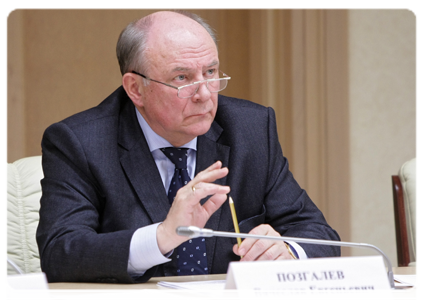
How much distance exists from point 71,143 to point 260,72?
2.18 m

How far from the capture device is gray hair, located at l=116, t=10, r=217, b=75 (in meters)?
1.78

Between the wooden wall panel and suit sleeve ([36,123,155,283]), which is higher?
the wooden wall panel

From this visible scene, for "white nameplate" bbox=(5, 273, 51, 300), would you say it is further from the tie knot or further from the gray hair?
the gray hair

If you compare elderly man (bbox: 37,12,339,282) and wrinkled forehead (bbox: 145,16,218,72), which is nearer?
elderly man (bbox: 37,12,339,282)

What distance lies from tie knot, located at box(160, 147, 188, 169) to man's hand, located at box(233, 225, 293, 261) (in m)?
0.43

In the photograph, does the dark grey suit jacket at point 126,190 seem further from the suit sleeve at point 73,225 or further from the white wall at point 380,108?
the white wall at point 380,108

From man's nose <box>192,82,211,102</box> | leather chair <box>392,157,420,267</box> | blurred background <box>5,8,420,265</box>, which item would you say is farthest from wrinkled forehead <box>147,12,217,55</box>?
blurred background <box>5,8,420,265</box>

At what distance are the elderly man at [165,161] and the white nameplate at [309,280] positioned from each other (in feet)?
1.42

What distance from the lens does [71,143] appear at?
169 centimetres

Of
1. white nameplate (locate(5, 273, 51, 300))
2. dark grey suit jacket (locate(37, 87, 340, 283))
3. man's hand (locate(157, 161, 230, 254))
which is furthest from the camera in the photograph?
dark grey suit jacket (locate(37, 87, 340, 283))

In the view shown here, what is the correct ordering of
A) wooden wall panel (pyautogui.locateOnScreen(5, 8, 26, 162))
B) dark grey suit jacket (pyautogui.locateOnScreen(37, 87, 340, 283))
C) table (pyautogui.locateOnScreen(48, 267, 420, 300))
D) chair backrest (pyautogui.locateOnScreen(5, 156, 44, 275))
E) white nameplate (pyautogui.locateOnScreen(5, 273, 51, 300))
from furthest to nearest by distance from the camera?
wooden wall panel (pyautogui.locateOnScreen(5, 8, 26, 162)) < chair backrest (pyautogui.locateOnScreen(5, 156, 44, 275)) < dark grey suit jacket (pyautogui.locateOnScreen(37, 87, 340, 283)) < table (pyautogui.locateOnScreen(48, 267, 420, 300)) < white nameplate (pyautogui.locateOnScreen(5, 273, 51, 300))

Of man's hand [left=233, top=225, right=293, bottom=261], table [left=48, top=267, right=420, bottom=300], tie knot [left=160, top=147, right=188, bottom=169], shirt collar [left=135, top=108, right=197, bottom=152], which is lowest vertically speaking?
table [left=48, top=267, right=420, bottom=300]
